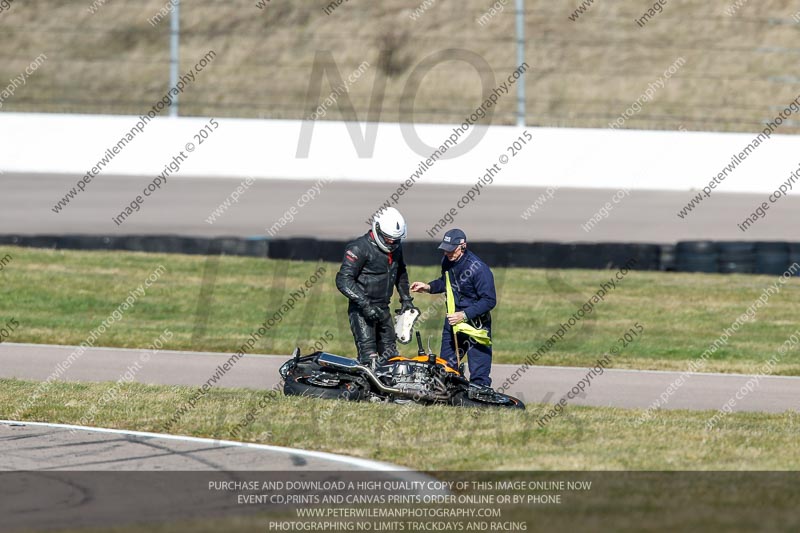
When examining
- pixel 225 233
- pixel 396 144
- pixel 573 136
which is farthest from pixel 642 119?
pixel 225 233

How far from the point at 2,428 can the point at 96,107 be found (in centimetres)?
2053

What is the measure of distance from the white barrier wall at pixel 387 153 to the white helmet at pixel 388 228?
1557cm

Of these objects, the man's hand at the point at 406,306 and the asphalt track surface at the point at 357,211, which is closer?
the man's hand at the point at 406,306

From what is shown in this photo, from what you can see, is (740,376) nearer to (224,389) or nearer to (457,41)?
(224,389)

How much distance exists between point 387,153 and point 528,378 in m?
13.7

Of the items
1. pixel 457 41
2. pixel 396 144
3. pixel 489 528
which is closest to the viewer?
pixel 489 528

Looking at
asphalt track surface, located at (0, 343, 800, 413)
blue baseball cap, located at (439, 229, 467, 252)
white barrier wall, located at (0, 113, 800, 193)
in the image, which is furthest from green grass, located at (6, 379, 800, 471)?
white barrier wall, located at (0, 113, 800, 193)

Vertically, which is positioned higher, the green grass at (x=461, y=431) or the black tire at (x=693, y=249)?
the black tire at (x=693, y=249)

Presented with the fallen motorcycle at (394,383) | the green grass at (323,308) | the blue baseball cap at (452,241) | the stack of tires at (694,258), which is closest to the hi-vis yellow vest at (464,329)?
the blue baseball cap at (452,241)

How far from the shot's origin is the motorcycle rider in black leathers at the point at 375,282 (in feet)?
36.7

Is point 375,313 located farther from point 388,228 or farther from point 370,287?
point 388,228

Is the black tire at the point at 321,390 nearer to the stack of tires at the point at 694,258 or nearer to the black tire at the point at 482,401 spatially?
the black tire at the point at 482,401

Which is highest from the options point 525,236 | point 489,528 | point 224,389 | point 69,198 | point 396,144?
point 396,144

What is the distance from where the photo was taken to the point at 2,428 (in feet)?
32.3
